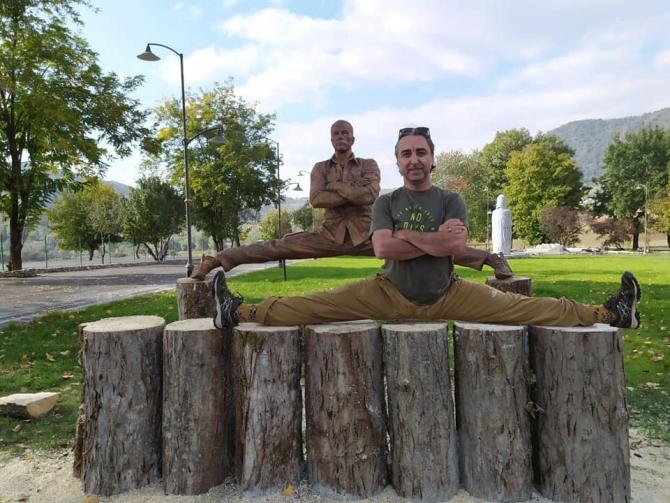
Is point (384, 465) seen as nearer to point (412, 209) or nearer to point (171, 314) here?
point (412, 209)

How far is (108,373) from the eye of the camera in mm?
2998

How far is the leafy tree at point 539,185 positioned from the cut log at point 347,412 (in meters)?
51.3

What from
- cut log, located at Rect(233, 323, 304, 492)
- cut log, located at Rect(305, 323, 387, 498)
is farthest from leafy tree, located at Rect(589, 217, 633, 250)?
cut log, located at Rect(233, 323, 304, 492)

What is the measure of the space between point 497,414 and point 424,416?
1.38 feet

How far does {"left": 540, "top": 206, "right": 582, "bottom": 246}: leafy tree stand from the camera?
152 ft

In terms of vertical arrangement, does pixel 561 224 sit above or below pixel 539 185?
below

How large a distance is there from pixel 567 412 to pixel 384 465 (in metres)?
1.12

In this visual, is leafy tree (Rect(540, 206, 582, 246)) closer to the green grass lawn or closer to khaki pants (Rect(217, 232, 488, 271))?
the green grass lawn

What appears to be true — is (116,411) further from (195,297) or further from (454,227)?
(454,227)

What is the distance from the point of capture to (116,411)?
300 centimetres

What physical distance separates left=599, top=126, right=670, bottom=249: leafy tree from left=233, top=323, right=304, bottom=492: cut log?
185 feet

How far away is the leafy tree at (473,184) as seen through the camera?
59438mm

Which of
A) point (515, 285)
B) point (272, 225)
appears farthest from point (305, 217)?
point (515, 285)

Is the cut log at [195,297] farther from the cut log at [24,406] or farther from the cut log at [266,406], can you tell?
the cut log at [266,406]
